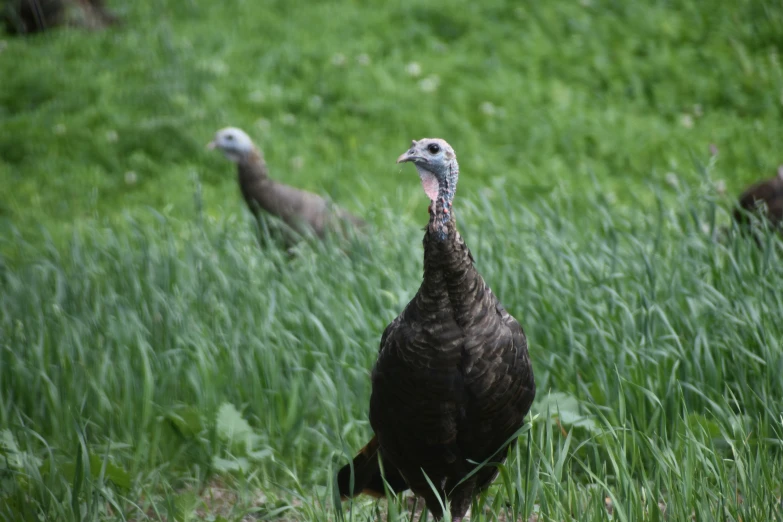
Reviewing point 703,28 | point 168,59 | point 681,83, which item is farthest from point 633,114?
point 168,59

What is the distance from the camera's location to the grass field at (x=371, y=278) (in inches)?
114

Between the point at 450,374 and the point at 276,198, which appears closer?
the point at 450,374

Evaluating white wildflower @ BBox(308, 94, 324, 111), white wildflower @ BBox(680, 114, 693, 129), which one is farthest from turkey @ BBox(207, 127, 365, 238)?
white wildflower @ BBox(680, 114, 693, 129)

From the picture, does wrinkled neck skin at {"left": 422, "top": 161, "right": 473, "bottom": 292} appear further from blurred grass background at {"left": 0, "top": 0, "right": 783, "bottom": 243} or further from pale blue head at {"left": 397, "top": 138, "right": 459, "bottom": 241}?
blurred grass background at {"left": 0, "top": 0, "right": 783, "bottom": 243}

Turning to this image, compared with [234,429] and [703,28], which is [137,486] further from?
[703,28]

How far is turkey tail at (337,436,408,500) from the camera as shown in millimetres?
2850

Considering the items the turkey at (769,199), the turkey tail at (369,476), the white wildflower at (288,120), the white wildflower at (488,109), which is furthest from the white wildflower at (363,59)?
the turkey tail at (369,476)

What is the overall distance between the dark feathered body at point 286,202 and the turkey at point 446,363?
2194 millimetres

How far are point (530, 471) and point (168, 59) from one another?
6.54 m

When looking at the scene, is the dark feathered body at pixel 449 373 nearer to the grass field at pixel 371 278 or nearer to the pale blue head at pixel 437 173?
the pale blue head at pixel 437 173

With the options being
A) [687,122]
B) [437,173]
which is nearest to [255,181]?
[437,173]

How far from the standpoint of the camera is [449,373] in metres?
2.43

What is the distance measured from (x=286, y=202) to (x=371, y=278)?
4.83 ft

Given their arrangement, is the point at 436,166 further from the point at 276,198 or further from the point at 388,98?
the point at 388,98
